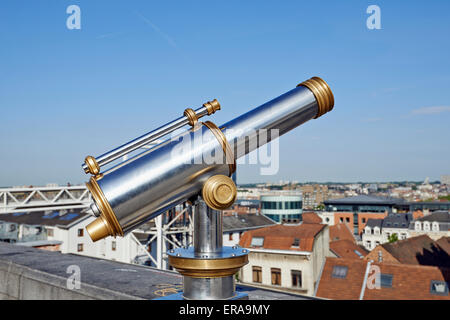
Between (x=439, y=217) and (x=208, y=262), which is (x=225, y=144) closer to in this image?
(x=208, y=262)

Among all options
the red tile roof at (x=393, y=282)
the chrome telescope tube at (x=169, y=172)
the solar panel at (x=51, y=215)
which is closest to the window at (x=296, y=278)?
the red tile roof at (x=393, y=282)

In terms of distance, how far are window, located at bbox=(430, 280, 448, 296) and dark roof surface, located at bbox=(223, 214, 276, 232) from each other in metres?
20.2

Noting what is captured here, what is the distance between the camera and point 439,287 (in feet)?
73.9

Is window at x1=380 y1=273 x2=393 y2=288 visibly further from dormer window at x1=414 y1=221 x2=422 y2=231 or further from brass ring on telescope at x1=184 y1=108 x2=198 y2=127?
dormer window at x1=414 y1=221 x2=422 y2=231

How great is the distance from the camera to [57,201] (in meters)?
15.6

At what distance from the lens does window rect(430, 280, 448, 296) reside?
2200 cm

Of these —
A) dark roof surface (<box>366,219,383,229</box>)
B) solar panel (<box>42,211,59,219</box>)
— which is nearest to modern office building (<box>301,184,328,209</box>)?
dark roof surface (<box>366,219,383,229</box>)

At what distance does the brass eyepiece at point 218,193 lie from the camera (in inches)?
67.5

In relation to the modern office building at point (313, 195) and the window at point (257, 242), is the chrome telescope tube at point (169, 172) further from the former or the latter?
the modern office building at point (313, 195)

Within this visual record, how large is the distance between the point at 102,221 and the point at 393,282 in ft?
84.0

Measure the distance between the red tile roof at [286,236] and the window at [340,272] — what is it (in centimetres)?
255

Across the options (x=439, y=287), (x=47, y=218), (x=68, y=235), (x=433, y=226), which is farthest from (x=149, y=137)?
(x=433, y=226)
